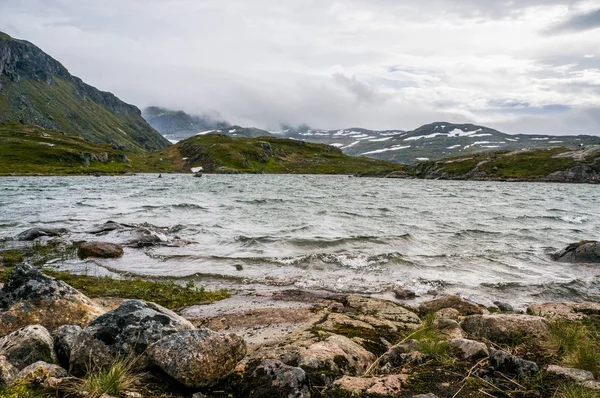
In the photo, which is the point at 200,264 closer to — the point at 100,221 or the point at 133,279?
the point at 133,279

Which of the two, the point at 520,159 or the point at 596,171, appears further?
the point at 520,159

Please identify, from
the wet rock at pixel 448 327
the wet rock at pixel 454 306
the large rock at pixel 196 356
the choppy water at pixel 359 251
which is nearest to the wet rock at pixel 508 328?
the wet rock at pixel 448 327

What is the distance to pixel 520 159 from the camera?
196750mm

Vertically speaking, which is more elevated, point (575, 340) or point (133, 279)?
point (575, 340)

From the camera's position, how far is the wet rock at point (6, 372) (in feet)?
17.8

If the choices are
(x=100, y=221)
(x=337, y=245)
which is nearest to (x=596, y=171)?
(x=337, y=245)

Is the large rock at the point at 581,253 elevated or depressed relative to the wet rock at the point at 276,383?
depressed

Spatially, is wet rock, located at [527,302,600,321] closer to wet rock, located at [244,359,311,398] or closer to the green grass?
wet rock, located at [244,359,311,398]

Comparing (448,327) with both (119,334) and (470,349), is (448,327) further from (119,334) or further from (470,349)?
(119,334)

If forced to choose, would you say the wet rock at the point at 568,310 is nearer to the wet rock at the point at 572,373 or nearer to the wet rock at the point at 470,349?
the wet rock at the point at 470,349

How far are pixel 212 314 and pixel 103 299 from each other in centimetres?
419

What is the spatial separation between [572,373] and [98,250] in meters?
22.6

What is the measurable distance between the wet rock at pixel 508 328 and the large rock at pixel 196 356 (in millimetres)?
6954

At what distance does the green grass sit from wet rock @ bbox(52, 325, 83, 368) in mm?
6893
